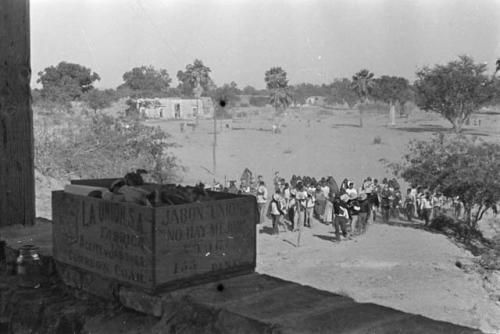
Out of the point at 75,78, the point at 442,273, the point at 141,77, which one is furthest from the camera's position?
the point at 141,77

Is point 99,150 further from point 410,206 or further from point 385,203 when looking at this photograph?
point 410,206

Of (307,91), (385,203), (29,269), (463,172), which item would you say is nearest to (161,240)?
(29,269)

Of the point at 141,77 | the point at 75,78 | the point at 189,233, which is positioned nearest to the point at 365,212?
the point at 189,233

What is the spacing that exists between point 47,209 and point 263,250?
5336mm

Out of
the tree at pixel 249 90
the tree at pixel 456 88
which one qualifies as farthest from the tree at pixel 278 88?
the tree at pixel 249 90

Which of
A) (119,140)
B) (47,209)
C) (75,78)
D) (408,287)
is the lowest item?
(408,287)

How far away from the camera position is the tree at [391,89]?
62.1m

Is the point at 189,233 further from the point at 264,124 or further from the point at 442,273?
the point at 264,124

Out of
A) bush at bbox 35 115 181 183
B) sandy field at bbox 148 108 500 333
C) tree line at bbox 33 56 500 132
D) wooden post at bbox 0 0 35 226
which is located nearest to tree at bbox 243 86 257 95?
tree line at bbox 33 56 500 132

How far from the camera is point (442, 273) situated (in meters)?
14.8

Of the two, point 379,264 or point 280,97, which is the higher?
point 280,97

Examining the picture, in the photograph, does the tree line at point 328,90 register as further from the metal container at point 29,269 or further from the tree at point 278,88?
the metal container at point 29,269

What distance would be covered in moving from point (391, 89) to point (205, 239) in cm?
6116

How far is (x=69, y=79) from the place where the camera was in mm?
53812
